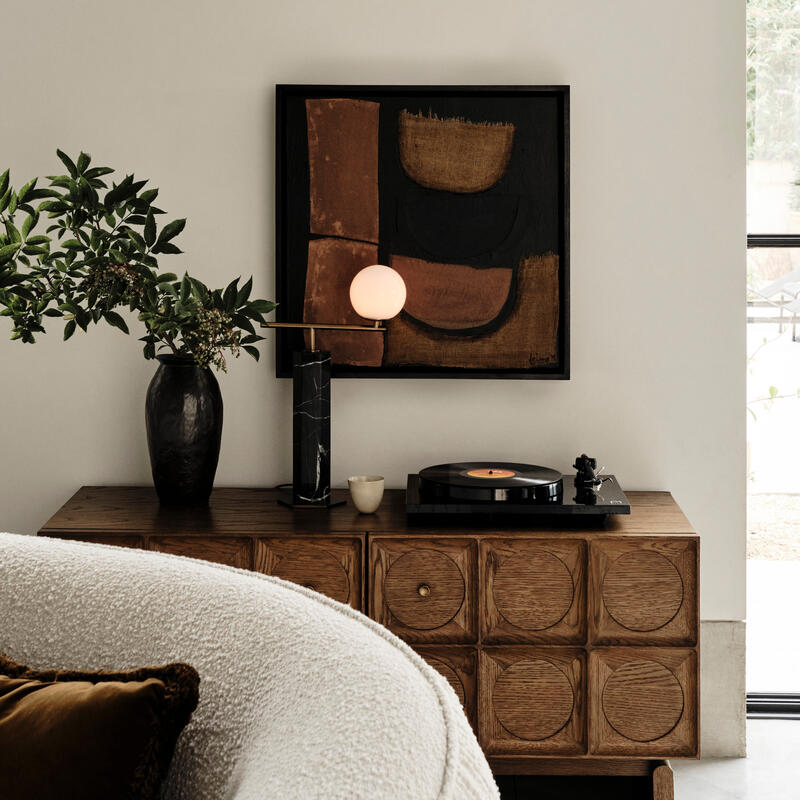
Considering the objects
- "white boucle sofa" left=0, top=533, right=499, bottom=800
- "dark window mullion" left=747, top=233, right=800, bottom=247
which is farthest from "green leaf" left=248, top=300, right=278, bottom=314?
"dark window mullion" left=747, top=233, right=800, bottom=247

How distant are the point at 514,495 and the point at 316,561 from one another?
443 millimetres

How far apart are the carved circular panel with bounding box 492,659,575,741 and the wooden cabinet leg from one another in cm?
23

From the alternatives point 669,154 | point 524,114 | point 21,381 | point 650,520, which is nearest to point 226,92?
point 524,114

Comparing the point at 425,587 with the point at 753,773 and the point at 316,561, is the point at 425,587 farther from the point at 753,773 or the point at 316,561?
the point at 753,773

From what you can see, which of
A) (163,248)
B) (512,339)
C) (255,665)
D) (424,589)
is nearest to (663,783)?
(424,589)

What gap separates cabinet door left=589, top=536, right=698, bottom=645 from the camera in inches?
70.9

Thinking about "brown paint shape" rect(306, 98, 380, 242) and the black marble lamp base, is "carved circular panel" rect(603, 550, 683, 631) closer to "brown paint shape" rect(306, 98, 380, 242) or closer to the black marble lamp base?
the black marble lamp base

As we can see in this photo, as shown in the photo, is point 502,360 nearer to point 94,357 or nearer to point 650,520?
point 650,520

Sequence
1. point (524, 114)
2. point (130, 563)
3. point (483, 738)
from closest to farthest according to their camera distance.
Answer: point (130, 563), point (483, 738), point (524, 114)

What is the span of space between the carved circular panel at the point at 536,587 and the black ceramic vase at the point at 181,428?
0.73m

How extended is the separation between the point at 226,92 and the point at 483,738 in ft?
5.44

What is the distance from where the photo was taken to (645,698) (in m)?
1.82

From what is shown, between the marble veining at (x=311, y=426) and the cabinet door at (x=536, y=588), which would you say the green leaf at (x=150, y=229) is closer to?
the marble veining at (x=311, y=426)

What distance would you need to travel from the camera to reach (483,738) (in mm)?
1840
